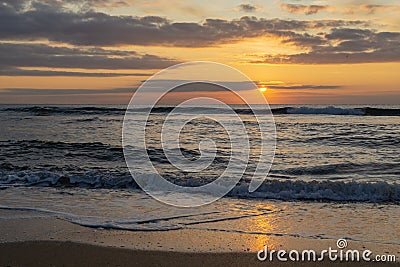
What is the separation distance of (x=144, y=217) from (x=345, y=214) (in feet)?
11.3

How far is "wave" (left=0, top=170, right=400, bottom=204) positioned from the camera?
9.52 metres

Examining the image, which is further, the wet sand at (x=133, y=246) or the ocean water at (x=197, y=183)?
the ocean water at (x=197, y=183)

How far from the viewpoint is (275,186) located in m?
10.3

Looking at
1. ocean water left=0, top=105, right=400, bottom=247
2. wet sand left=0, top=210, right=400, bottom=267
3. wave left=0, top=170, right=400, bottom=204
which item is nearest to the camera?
wet sand left=0, top=210, right=400, bottom=267

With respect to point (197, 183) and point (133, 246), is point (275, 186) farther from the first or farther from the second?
point (133, 246)

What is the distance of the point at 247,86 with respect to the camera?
1337 cm

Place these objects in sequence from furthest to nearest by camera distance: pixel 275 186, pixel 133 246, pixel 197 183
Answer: pixel 197 183
pixel 275 186
pixel 133 246

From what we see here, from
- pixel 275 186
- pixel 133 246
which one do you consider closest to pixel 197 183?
pixel 275 186

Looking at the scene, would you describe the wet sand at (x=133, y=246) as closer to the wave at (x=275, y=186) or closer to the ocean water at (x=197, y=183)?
the ocean water at (x=197, y=183)

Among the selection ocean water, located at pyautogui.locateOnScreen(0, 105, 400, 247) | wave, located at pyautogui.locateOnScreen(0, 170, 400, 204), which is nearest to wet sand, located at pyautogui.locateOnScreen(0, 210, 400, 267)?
ocean water, located at pyautogui.locateOnScreen(0, 105, 400, 247)

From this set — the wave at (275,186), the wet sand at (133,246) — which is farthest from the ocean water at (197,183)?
the wet sand at (133,246)

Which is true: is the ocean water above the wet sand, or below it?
below

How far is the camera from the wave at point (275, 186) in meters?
9.52

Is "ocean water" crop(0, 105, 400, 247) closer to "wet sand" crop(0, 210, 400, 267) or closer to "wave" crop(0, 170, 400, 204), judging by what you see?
"wave" crop(0, 170, 400, 204)
